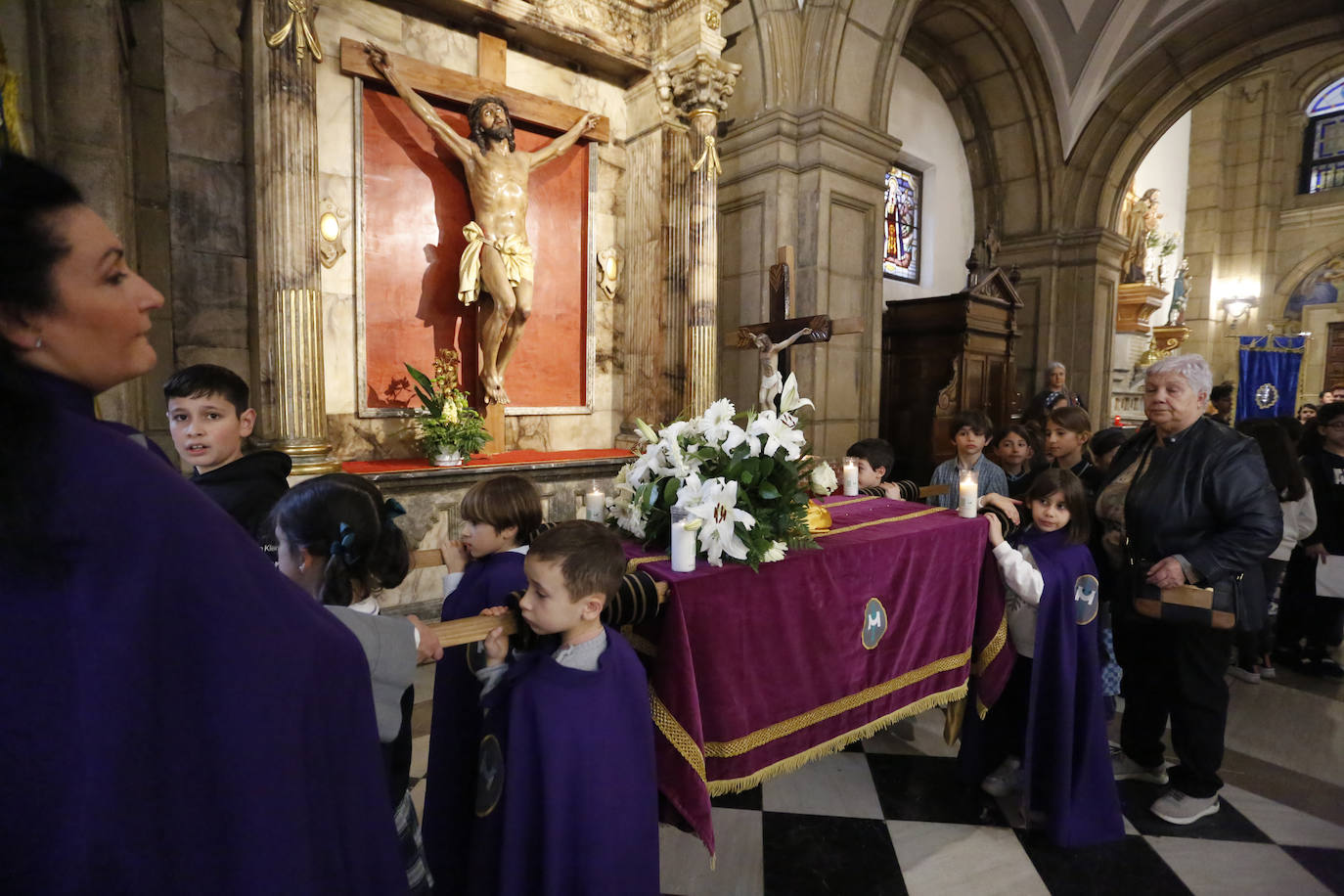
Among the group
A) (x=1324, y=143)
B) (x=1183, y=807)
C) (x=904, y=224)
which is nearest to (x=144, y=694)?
(x=1183, y=807)

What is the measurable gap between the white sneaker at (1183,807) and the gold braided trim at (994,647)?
2.85 feet

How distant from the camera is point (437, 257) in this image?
5.27 m

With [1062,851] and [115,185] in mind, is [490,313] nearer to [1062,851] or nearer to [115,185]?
[115,185]

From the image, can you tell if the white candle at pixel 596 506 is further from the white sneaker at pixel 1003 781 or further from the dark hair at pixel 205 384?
the white sneaker at pixel 1003 781

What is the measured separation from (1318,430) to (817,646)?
4.22 metres

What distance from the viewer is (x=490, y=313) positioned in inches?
207

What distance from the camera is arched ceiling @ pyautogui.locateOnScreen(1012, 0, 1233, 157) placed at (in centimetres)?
855

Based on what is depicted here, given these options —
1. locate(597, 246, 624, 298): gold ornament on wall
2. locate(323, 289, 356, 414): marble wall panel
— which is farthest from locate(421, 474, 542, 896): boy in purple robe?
locate(597, 246, 624, 298): gold ornament on wall

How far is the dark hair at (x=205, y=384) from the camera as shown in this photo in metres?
1.86

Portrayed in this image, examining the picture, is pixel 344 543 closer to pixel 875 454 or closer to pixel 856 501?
pixel 856 501

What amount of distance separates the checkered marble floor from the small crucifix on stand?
2.53 metres

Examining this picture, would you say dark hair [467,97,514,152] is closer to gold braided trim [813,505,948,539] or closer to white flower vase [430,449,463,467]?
white flower vase [430,449,463,467]

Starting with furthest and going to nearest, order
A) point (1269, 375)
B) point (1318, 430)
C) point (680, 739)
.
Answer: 1. point (1269, 375)
2. point (1318, 430)
3. point (680, 739)

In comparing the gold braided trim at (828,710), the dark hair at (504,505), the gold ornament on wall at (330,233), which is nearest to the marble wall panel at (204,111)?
the gold ornament on wall at (330,233)
